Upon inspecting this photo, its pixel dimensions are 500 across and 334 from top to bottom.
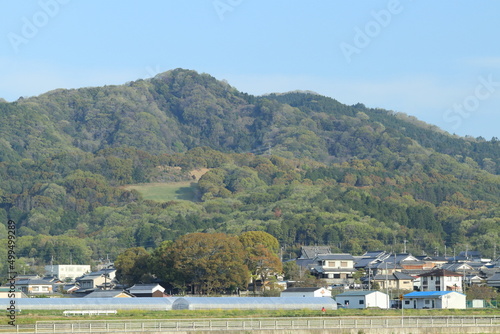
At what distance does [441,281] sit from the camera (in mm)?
77250

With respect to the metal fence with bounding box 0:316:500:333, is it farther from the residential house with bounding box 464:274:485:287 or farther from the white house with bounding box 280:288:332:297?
the residential house with bounding box 464:274:485:287

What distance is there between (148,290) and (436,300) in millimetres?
21953

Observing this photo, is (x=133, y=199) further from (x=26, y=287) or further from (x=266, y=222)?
(x=26, y=287)

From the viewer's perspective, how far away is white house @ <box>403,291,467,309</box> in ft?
202

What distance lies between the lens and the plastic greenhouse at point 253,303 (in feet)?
191

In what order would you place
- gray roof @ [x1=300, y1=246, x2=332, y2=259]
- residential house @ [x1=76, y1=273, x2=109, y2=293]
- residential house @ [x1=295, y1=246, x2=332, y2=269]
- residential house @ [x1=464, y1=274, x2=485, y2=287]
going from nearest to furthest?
residential house @ [x1=464, y1=274, x2=485, y2=287]
residential house @ [x1=76, y1=273, x2=109, y2=293]
residential house @ [x1=295, y1=246, x2=332, y2=269]
gray roof @ [x1=300, y1=246, x2=332, y2=259]

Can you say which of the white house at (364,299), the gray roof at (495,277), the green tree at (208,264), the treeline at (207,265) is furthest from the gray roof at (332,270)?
the white house at (364,299)

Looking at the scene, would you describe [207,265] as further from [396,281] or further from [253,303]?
[396,281]

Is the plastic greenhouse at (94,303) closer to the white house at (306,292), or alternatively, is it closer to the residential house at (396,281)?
the white house at (306,292)

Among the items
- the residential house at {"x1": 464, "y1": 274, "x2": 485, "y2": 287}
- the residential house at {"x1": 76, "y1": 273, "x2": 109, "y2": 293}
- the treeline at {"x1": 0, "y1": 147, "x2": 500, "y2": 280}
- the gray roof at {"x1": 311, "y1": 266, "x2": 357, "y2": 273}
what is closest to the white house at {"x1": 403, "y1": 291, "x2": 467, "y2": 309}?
the residential house at {"x1": 464, "y1": 274, "x2": 485, "y2": 287}

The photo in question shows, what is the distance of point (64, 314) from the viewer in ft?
175

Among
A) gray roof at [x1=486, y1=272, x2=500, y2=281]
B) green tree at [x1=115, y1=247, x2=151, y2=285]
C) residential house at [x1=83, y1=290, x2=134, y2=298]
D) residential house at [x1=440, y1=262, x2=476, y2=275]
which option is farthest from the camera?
residential house at [x1=440, y1=262, x2=476, y2=275]

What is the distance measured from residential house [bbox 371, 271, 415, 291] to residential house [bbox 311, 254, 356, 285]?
211 inches

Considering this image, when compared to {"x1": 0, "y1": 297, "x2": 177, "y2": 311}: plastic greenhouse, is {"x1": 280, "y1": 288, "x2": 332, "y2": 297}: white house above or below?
below
